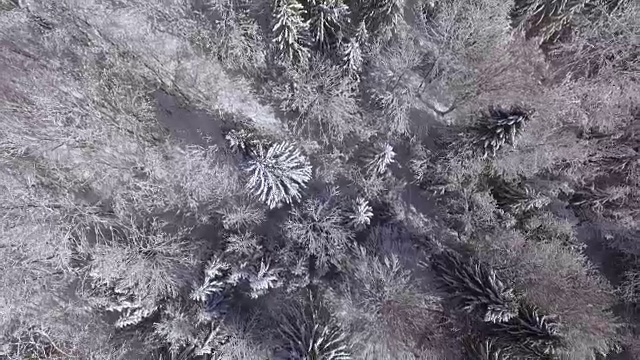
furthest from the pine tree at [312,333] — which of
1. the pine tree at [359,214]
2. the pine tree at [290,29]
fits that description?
the pine tree at [290,29]

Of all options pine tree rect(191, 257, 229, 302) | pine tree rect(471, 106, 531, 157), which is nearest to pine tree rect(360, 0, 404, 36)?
pine tree rect(471, 106, 531, 157)

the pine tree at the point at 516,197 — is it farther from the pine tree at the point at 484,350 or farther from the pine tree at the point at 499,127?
the pine tree at the point at 484,350

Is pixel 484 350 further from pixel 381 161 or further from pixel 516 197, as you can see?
pixel 381 161

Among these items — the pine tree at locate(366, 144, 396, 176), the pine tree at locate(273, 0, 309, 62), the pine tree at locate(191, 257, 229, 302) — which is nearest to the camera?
the pine tree at locate(273, 0, 309, 62)

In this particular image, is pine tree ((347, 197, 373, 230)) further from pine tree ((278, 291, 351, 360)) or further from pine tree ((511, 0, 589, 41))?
pine tree ((511, 0, 589, 41))

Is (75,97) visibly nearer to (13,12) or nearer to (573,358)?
(13,12)

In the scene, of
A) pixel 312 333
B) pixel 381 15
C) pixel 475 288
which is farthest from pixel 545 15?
pixel 312 333

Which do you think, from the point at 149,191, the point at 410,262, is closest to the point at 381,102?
the point at 410,262
